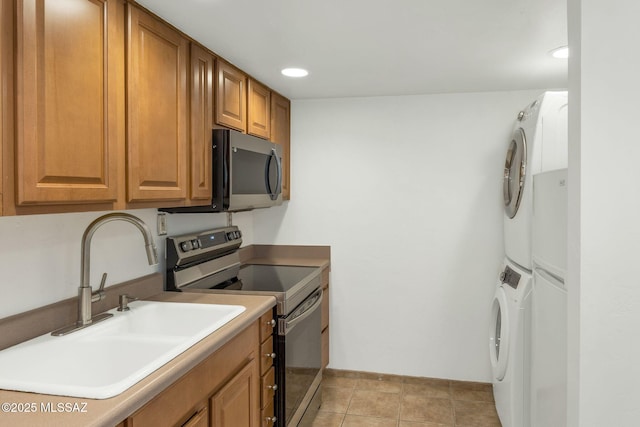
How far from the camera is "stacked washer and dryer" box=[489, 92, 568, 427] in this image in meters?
1.78

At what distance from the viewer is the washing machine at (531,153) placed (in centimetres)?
213

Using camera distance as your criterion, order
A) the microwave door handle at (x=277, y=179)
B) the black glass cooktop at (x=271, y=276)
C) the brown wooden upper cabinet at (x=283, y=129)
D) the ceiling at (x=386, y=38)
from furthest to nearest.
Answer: the brown wooden upper cabinet at (x=283, y=129), the microwave door handle at (x=277, y=179), the black glass cooktop at (x=271, y=276), the ceiling at (x=386, y=38)

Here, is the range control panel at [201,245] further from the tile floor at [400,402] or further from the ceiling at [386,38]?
the tile floor at [400,402]

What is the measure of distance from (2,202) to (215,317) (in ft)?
3.00

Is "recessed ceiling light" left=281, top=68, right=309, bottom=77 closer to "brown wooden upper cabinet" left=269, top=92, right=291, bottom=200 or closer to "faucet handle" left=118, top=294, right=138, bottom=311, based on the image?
"brown wooden upper cabinet" left=269, top=92, right=291, bottom=200

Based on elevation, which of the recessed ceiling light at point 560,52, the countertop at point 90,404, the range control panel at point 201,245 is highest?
the recessed ceiling light at point 560,52

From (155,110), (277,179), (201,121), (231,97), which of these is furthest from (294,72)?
(155,110)

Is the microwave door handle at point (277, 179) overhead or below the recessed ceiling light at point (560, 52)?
below

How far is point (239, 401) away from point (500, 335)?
1584 mm

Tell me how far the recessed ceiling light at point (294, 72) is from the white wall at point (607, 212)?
1.51 meters

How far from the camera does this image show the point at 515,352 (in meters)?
2.23

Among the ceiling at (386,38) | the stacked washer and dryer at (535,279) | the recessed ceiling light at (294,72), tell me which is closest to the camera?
the ceiling at (386,38)

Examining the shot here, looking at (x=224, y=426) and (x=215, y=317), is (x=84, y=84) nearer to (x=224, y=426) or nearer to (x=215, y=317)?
(x=215, y=317)

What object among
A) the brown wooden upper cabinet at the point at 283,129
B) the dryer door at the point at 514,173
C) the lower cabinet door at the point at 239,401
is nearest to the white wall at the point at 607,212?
the dryer door at the point at 514,173
